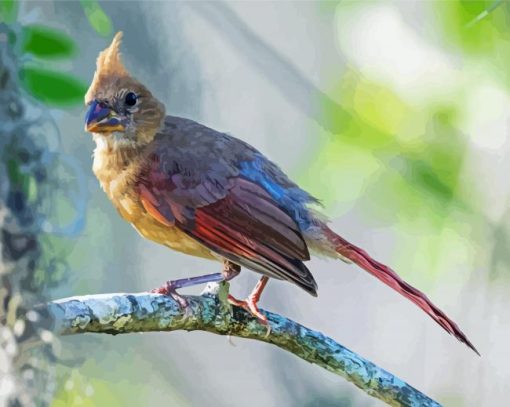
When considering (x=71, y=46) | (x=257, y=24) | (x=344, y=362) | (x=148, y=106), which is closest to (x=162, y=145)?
(x=148, y=106)

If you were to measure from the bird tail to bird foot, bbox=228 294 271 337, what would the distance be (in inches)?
5.9

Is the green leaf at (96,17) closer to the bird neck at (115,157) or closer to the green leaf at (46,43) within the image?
the bird neck at (115,157)

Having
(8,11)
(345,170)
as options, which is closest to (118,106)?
(8,11)

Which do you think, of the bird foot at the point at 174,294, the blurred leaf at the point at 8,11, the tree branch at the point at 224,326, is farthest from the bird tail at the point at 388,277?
the blurred leaf at the point at 8,11

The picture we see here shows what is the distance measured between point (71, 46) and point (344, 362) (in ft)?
1.86

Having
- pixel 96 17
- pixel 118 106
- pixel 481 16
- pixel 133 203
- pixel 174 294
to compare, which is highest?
pixel 481 16

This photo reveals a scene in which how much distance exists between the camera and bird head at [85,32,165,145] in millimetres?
1413

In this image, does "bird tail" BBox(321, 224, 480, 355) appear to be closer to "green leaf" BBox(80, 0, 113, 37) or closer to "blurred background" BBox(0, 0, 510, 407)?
"blurred background" BBox(0, 0, 510, 407)

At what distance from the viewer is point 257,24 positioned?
1913mm

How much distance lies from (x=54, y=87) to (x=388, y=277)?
551 millimetres

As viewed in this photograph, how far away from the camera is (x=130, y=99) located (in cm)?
146

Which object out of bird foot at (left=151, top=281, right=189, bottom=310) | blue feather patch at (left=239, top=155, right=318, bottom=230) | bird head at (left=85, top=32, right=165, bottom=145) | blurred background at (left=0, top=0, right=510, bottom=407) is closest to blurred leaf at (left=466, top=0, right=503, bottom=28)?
blurred background at (left=0, top=0, right=510, bottom=407)

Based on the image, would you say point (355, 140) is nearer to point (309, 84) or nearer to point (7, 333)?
point (309, 84)

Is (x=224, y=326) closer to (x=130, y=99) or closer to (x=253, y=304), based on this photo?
(x=253, y=304)
